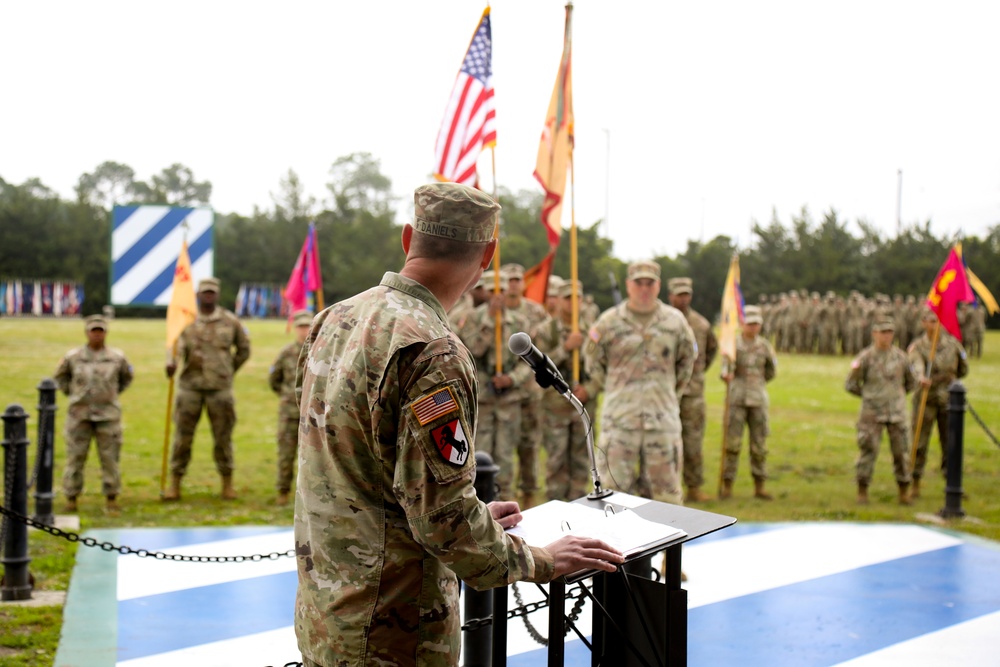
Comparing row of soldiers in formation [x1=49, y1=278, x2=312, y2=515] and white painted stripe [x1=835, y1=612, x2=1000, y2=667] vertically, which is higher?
row of soldiers in formation [x1=49, y1=278, x2=312, y2=515]

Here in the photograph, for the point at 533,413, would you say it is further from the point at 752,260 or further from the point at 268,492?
the point at 752,260

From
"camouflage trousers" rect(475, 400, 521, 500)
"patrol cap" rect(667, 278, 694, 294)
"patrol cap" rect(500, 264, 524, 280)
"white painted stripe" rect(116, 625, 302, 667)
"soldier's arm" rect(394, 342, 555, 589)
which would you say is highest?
"patrol cap" rect(500, 264, 524, 280)

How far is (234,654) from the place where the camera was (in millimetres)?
5000

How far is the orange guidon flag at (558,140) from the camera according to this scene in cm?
778

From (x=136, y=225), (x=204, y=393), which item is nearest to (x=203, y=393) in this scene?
(x=204, y=393)

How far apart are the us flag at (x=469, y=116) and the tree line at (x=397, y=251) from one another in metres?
34.1

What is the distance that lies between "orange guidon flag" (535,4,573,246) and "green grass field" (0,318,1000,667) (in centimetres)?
348

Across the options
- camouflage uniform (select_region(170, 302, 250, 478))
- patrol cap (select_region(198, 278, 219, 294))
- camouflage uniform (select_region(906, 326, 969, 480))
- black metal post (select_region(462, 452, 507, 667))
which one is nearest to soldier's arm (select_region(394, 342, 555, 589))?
black metal post (select_region(462, 452, 507, 667))

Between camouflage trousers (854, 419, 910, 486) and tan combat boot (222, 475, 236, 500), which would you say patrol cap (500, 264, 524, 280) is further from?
camouflage trousers (854, 419, 910, 486)

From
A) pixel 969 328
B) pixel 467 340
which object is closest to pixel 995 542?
pixel 467 340

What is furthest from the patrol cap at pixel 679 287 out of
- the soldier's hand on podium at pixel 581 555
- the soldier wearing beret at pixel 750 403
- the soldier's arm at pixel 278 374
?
the soldier's hand on podium at pixel 581 555

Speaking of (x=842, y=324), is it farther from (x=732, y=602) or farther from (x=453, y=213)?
(x=453, y=213)

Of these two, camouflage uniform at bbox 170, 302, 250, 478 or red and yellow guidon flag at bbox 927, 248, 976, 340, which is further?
red and yellow guidon flag at bbox 927, 248, 976, 340

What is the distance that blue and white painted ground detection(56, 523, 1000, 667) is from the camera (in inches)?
199
